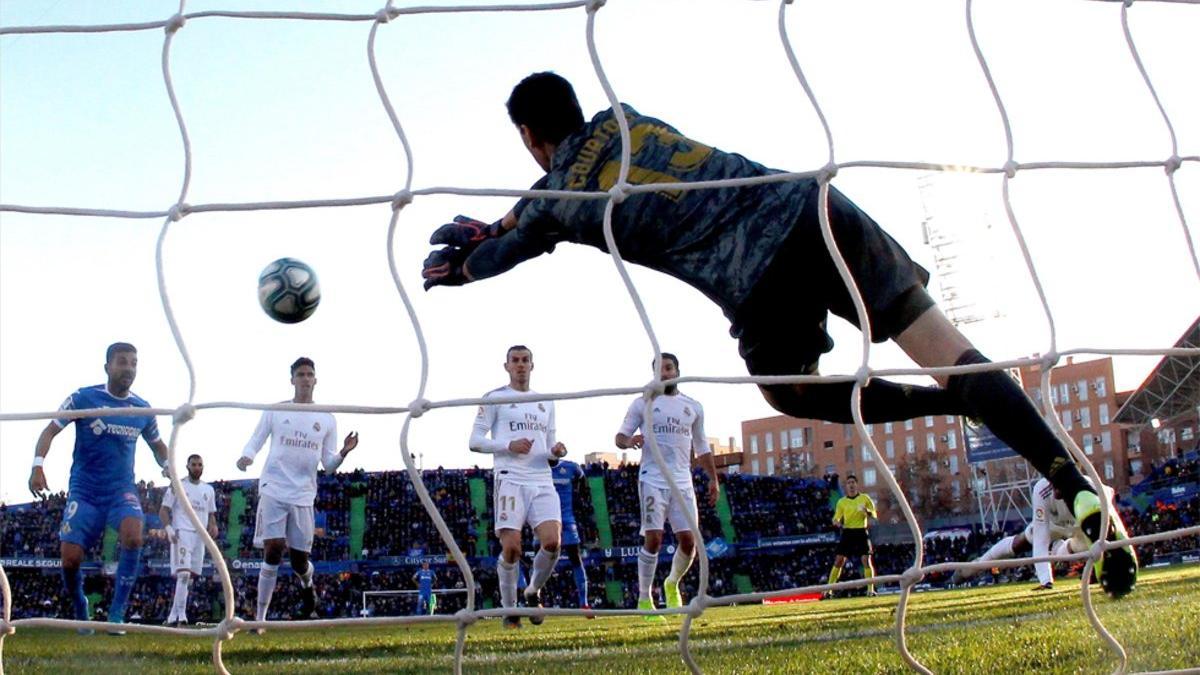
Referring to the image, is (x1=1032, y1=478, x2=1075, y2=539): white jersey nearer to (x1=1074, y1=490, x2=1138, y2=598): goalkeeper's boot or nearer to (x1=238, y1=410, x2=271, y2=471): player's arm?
(x1=238, y1=410, x2=271, y2=471): player's arm

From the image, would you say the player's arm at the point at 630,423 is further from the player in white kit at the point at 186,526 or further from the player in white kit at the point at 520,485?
the player in white kit at the point at 186,526

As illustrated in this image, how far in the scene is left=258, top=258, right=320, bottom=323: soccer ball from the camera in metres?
4.36

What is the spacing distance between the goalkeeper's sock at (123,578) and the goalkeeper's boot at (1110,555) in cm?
625

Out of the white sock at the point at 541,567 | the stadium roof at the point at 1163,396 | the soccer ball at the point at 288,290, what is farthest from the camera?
the stadium roof at the point at 1163,396

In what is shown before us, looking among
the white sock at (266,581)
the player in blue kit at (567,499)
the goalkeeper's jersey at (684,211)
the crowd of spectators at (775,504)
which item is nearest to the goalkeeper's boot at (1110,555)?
the goalkeeper's jersey at (684,211)

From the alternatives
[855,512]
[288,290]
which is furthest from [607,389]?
[855,512]

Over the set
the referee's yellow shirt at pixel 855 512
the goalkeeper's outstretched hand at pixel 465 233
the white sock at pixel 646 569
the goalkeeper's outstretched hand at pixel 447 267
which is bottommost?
the white sock at pixel 646 569

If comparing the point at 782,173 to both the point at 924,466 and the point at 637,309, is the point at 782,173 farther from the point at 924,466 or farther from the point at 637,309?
the point at 924,466

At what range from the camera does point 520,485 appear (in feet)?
24.8

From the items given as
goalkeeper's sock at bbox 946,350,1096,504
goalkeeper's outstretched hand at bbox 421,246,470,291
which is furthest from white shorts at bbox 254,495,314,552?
goalkeeper's sock at bbox 946,350,1096,504

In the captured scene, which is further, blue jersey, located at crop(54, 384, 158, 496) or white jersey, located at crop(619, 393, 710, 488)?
white jersey, located at crop(619, 393, 710, 488)

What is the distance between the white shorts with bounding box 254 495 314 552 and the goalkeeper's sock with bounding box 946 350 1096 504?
5.77 meters

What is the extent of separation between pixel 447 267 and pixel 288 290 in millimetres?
1158

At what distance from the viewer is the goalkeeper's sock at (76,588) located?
7.43 m
